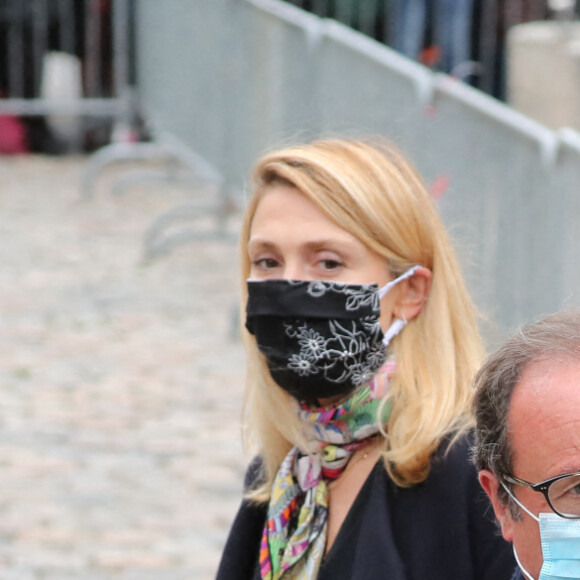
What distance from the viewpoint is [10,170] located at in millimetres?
12984

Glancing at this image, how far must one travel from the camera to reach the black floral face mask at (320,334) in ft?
7.85

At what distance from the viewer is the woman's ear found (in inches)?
96.4

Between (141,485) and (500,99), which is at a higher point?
(500,99)

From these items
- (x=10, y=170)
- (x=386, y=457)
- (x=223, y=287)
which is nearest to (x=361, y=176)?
(x=386, y=457)

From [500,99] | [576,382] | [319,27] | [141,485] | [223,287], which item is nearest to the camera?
[576,382]

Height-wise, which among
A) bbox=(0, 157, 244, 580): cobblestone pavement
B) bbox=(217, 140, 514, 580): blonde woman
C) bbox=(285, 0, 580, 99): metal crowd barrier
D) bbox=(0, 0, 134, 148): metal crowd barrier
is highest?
bbox=(217, 140, 514, 580): blonde woman

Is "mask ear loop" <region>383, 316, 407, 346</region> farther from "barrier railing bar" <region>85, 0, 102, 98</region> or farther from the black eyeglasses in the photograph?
"barrier railing bar" <region>85, 0, 102, 98</region>

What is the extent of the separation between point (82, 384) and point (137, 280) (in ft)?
7.21

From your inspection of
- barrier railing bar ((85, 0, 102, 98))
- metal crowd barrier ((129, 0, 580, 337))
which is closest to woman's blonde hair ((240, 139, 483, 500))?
metal crowd barrier ((129, 0, 580, 337))

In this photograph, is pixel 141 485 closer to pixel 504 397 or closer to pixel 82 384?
pixel 82 384

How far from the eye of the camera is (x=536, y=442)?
5.51 ft

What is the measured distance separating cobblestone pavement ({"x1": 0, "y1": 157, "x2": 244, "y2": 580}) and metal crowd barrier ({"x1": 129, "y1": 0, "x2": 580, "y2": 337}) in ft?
3.29

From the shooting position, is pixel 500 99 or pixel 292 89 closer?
pixel 292 89

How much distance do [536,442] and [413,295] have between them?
2.70 ft
